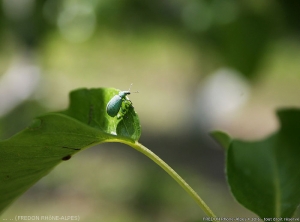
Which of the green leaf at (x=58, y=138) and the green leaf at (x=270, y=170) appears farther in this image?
the green leaf at (x=270, y=170)

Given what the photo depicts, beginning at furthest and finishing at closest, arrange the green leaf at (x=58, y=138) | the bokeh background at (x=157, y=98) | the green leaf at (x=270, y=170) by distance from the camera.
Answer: the bokeh background at (x=157, y=98) < the green leaf at (x=270, y=170) < the green leaf at (x=58, y=138)

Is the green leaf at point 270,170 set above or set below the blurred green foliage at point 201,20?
below

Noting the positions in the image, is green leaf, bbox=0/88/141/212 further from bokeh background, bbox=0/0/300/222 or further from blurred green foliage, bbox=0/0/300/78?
blurred green foliage, bbox=0/0/300/78

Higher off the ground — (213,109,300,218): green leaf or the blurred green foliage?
the blurred green foliage

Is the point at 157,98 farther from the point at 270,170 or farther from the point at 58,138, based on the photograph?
the point at 58,138

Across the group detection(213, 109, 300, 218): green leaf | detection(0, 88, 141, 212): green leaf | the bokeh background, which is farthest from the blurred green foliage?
detection(0, 88, 141, 212): green leaf

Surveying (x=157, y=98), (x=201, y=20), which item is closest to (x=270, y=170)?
(x=201, y=20)


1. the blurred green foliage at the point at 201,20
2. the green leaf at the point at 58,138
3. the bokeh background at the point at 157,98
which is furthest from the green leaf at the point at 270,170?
the blurred green foliage at the point at 201,20

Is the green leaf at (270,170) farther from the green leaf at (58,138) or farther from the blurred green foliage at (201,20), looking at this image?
the blurred green foliage at (201,20)
